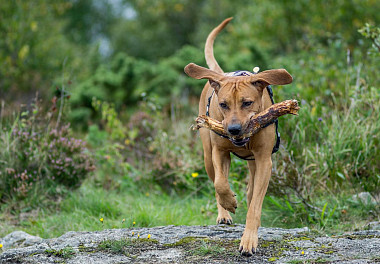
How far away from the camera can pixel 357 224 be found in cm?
552

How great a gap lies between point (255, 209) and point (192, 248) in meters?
0.62

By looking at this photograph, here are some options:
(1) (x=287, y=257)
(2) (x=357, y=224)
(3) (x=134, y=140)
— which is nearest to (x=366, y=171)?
(2) (x=357, y=224)

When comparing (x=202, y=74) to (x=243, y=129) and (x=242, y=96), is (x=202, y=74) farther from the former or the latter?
(x=243, y=129)

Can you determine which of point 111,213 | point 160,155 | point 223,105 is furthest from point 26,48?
point 223,105

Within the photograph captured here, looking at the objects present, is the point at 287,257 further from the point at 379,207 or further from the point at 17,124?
the point at 17,124

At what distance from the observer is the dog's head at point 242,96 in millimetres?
4008

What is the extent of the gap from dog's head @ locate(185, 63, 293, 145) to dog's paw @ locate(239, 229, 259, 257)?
0.75 meters

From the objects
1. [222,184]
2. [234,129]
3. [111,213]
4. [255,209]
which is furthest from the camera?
[111,213]

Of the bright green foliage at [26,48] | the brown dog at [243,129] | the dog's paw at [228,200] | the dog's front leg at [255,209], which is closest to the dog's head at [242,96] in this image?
the brown dog at [243,129]

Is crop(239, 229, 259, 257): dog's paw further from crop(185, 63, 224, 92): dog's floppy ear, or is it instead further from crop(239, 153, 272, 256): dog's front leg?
crop(185, 63, 224, 92): dog's floppy ear

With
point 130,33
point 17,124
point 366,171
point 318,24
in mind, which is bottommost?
point 366,171

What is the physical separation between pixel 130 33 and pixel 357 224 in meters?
23.7

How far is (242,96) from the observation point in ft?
13.4

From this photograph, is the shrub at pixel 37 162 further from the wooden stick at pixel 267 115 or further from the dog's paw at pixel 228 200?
the wooden stick at pixel 267 115
